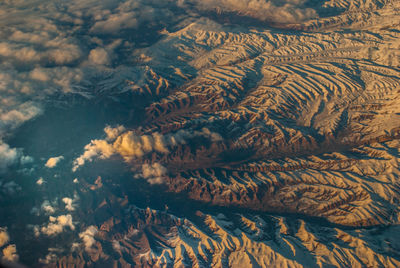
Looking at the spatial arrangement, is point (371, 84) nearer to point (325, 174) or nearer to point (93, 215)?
point (325, 174)

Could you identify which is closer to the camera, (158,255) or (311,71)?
(158,255)

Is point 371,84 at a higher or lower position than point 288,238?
higher

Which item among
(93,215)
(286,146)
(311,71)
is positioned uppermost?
(311,71)

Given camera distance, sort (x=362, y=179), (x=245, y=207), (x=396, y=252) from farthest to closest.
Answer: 1. (x=245, y=207)
2. (x=362, y=179)
3. (x=396, y=252)

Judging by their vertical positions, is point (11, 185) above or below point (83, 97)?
below

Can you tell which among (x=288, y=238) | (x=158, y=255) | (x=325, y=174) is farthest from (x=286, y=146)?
(x=158, y=255)

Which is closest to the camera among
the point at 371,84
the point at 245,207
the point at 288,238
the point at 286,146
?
the point at 288,238

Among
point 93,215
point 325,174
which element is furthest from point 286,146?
point 93,215

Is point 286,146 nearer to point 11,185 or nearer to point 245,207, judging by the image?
point 245,207

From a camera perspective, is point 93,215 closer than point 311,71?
Yes
